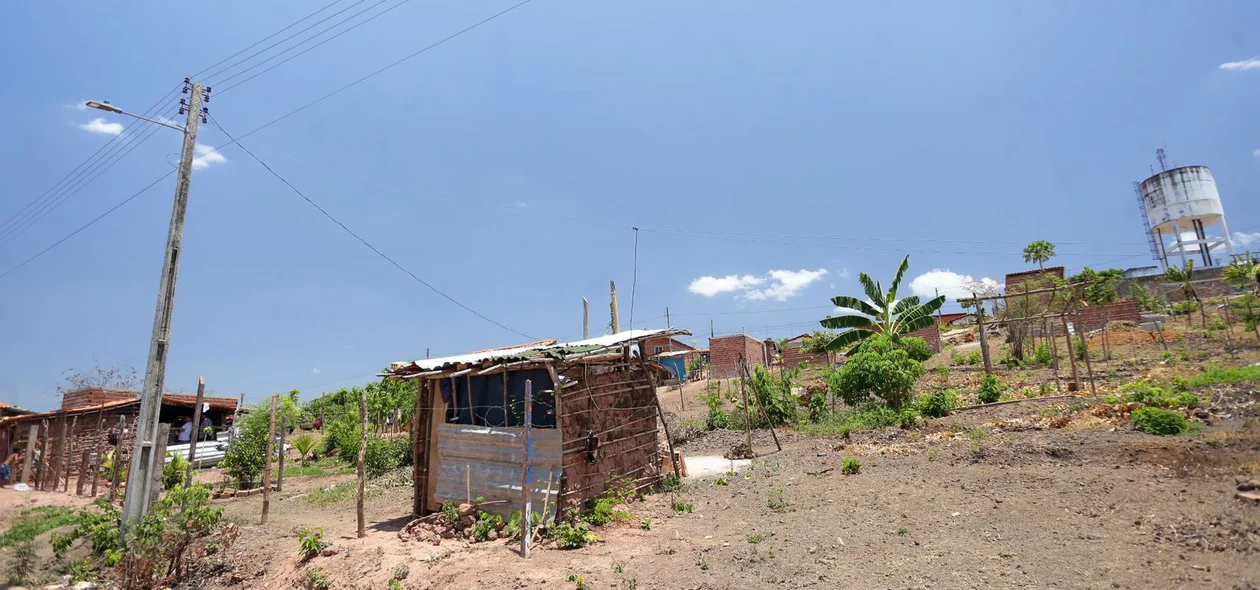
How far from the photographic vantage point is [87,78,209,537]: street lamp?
981 cm

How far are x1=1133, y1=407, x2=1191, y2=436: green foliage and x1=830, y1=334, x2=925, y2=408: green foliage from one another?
229 inches

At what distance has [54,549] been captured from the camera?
Answer: 31.9ft

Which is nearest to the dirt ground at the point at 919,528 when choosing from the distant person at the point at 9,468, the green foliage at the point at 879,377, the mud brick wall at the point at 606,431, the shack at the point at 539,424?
the mud brick wall at the point at 606,431

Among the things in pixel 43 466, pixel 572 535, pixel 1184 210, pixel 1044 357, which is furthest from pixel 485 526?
pixel 1184 210

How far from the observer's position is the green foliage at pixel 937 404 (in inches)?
628

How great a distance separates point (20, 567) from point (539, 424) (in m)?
8.34

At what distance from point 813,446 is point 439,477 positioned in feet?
30.4

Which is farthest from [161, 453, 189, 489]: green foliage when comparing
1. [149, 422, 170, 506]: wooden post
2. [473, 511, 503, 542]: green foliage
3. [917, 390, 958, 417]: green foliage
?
[917, 390, 958, 417]: green foliage

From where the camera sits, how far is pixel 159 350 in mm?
10203

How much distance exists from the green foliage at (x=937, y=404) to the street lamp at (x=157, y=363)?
56.3 feet

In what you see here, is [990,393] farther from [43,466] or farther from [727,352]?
[43,466]

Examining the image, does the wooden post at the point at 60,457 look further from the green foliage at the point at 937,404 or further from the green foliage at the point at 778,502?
the green foliage at the point at 937,404

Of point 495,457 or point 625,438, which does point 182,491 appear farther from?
point 625,438

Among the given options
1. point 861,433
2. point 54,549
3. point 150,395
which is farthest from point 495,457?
point 861,433
